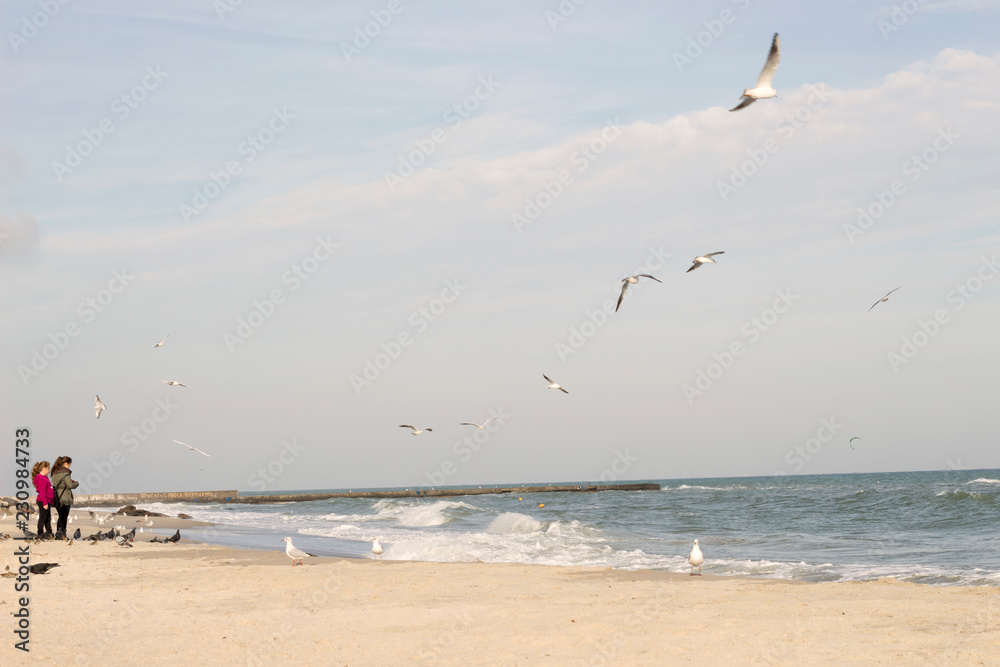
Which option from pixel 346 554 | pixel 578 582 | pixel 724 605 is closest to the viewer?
pixel 724 605

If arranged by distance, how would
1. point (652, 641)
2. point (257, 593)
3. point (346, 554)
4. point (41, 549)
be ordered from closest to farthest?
point (652, 641), point (257, 593), point (41, 549), point (346, 554)

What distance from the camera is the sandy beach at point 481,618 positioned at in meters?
7.52

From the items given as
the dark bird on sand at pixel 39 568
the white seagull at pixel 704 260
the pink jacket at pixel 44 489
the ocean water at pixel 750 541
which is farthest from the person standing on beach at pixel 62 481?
the white seagull at pixel 704 260

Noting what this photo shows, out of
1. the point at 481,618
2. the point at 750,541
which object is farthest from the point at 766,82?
the point at 750,541

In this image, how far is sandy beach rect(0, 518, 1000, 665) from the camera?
7.52 meters

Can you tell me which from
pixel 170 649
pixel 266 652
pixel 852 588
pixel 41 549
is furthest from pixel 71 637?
pixel 852 588

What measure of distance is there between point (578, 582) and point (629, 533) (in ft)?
43.9

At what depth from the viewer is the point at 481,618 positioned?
9.32m

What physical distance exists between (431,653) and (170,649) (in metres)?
2.24

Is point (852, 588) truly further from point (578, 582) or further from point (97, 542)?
point (97, 542)

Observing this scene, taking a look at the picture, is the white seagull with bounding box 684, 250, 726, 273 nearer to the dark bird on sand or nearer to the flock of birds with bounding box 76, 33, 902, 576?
the flock of birds with bounding box 76, 33, 902, 576

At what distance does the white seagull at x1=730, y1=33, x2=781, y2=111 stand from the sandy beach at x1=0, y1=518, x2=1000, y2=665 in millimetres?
5322

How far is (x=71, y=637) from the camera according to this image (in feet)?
26.2

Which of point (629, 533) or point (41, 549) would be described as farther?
point (629, 533)
